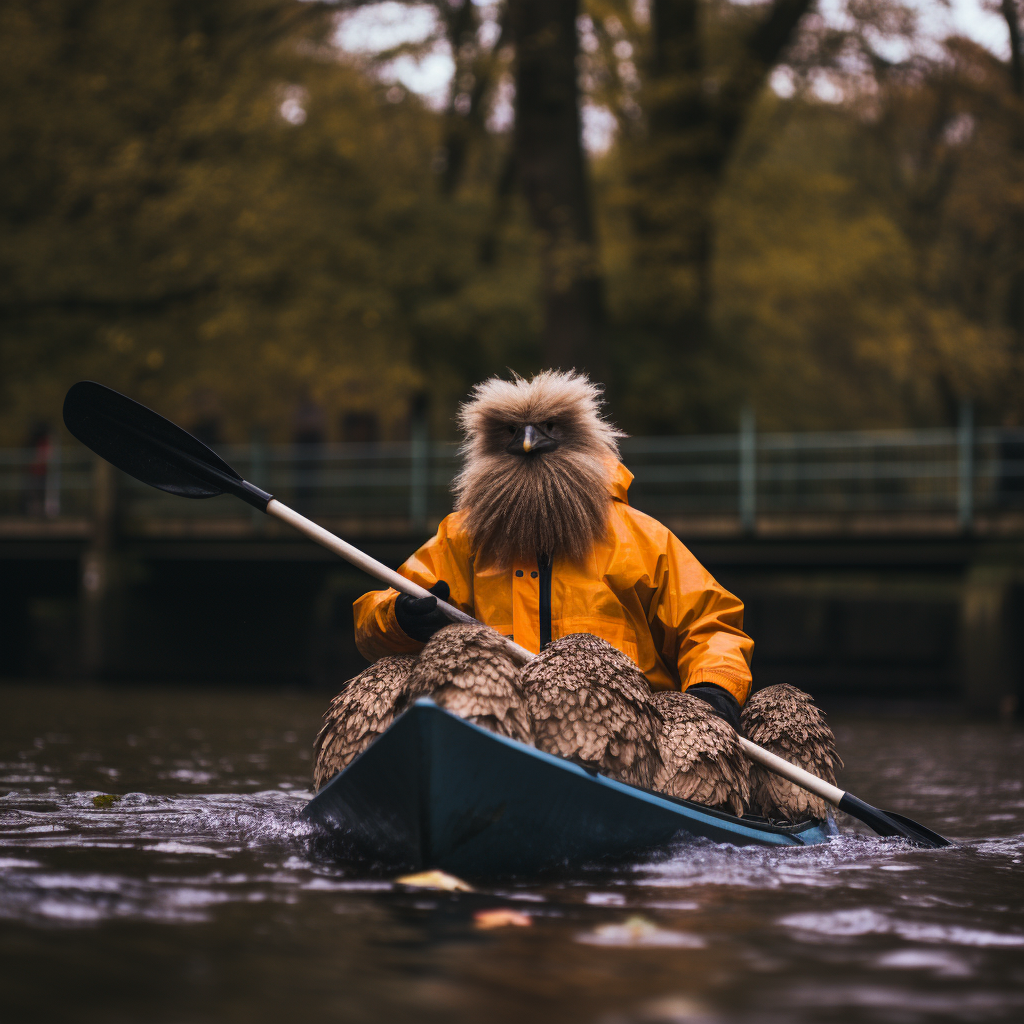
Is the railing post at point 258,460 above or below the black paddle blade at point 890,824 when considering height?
above

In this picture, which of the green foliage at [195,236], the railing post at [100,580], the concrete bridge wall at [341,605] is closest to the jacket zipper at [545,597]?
the concrete bridge wall at [341,605]

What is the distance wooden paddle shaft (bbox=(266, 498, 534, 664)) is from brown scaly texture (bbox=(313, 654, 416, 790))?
24 cm

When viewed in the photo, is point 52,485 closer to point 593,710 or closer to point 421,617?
point 421,617

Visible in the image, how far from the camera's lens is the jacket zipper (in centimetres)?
486

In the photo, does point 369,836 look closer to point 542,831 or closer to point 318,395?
point 542,831

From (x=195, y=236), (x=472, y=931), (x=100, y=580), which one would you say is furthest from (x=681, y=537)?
(x=472, y=931)

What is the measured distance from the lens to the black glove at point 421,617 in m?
4.66

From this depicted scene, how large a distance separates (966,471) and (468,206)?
6.77 meters

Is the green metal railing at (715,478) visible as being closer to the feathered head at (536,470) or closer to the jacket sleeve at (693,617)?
the jacket sleeve at (693,617)

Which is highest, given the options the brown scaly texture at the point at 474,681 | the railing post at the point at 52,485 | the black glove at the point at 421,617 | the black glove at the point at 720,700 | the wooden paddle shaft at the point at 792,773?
the railing post at the point at 52,485

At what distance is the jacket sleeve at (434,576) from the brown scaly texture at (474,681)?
76 centimetres

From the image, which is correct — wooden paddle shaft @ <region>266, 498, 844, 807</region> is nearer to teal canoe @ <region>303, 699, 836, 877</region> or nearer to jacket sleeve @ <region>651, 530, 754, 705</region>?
jacket sleeve @ <region>651, 530, 754, 705</region>

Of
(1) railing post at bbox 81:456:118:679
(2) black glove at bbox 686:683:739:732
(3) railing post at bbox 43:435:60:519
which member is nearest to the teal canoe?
(2) black glove at bbox 686:683:739:732

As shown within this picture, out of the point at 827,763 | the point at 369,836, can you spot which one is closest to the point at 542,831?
the point at 369,836
